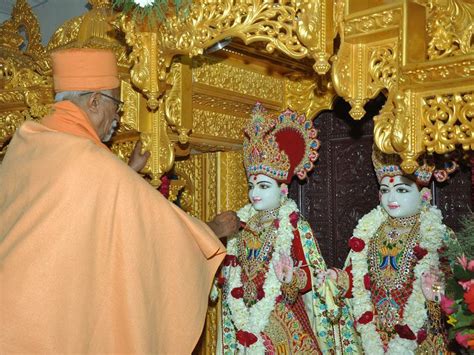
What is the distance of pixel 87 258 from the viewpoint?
3.51 m

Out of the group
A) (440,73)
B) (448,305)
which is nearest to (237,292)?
(448,305)

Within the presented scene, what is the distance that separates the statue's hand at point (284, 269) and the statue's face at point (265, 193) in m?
0.46

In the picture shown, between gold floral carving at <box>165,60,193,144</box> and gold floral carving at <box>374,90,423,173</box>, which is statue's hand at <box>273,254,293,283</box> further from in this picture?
gold floral carving at <box>374,90,423,173</box>

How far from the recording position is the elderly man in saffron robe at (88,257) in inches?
136

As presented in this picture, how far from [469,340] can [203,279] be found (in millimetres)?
1241

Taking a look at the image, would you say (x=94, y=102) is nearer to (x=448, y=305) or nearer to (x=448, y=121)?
(x=448, y=121)

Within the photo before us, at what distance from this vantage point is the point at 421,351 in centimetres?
472

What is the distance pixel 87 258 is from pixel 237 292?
2.01 meters

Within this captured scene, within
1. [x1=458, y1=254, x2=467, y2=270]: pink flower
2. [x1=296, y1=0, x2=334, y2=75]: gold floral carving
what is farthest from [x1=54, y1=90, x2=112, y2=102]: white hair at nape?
[x1=458, y1=254, x2=467, y2=270]: pink flower

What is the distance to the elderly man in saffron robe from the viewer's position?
3.46 m

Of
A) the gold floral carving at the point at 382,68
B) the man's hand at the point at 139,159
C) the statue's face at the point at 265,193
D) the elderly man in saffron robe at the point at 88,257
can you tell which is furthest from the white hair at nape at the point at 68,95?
the statue's face at the point at 265,193

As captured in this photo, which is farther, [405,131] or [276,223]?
[276,223]

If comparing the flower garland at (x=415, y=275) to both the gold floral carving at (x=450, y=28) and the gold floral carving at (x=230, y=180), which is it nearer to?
the gold floral carving at (x=230, y=180)

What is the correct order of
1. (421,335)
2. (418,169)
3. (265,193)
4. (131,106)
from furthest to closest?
(265,193) < (131,106) < (418,169) < (421,335)
